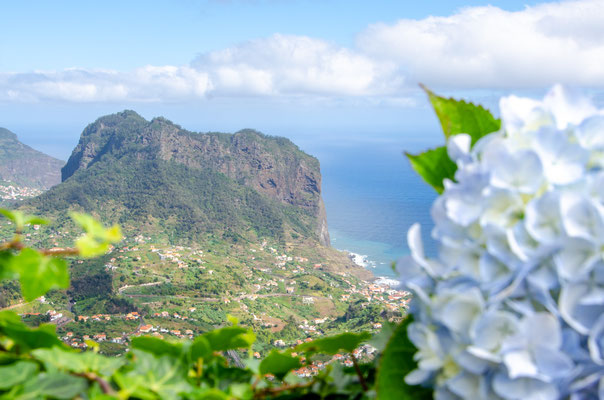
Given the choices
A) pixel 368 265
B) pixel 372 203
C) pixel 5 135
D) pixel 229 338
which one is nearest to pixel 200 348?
pixel 229 338

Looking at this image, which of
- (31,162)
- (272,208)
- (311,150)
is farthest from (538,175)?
(311,150)

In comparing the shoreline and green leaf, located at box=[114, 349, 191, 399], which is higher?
green leaf, located at box=[114, 349, 191, 399]

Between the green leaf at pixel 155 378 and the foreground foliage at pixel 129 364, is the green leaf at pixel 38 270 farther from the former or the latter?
the green leaf at pixel 155 378

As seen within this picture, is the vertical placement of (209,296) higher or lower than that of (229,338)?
lower

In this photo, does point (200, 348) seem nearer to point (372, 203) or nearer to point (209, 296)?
Answer: point (209, 296)

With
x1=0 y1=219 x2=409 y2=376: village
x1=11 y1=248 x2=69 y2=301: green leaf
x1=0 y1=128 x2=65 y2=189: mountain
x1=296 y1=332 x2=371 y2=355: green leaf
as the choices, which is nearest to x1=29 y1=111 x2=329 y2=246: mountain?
x1=0 y1=219 x2=409 y2=376: village

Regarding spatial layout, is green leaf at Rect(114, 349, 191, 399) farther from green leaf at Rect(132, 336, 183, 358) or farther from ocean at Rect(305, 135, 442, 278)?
ocean at Rect(305, 135, 442, 278)

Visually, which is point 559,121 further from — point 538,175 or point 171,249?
point 171,249
